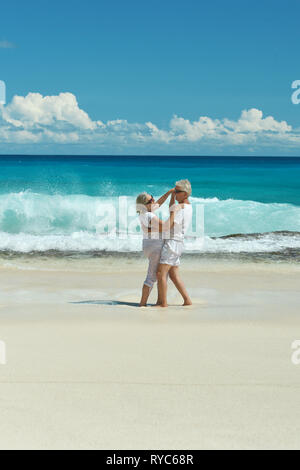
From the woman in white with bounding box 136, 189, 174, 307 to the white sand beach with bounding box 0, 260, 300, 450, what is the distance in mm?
450

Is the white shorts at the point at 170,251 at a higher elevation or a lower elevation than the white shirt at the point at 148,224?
lower

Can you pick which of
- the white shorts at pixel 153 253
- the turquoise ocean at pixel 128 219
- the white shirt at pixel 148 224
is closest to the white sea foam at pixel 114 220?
the turquoise ocean at pixel 128 219

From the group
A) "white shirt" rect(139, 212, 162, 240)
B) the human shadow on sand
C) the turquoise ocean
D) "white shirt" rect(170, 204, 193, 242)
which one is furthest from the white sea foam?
"white shirt" rect(170, 204, 193, 242)

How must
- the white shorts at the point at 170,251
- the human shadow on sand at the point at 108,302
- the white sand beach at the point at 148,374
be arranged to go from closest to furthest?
1. the white sand beach at the point at 148,374
2. the white shorts at the point at 170,251
3. the human shadow on sand at the point at 108,302

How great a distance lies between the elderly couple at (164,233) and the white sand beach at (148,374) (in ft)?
1.22

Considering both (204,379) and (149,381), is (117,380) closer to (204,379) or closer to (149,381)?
(149,381)

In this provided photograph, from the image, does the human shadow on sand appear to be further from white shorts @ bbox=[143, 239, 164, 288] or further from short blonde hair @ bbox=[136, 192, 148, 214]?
short blonde hair @ bbox=[136, 192, 148, 214]

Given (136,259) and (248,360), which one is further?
(136,259)

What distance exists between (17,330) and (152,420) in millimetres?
2556

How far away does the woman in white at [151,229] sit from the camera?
649cm

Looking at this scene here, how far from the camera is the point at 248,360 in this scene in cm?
441

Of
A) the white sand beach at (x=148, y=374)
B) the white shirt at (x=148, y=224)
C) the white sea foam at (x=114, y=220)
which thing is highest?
the white shirt at (x=148, y=224)

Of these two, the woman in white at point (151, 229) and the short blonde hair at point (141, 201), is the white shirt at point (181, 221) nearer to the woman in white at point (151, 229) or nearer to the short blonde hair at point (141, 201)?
the woman in white at point (151, 229)
